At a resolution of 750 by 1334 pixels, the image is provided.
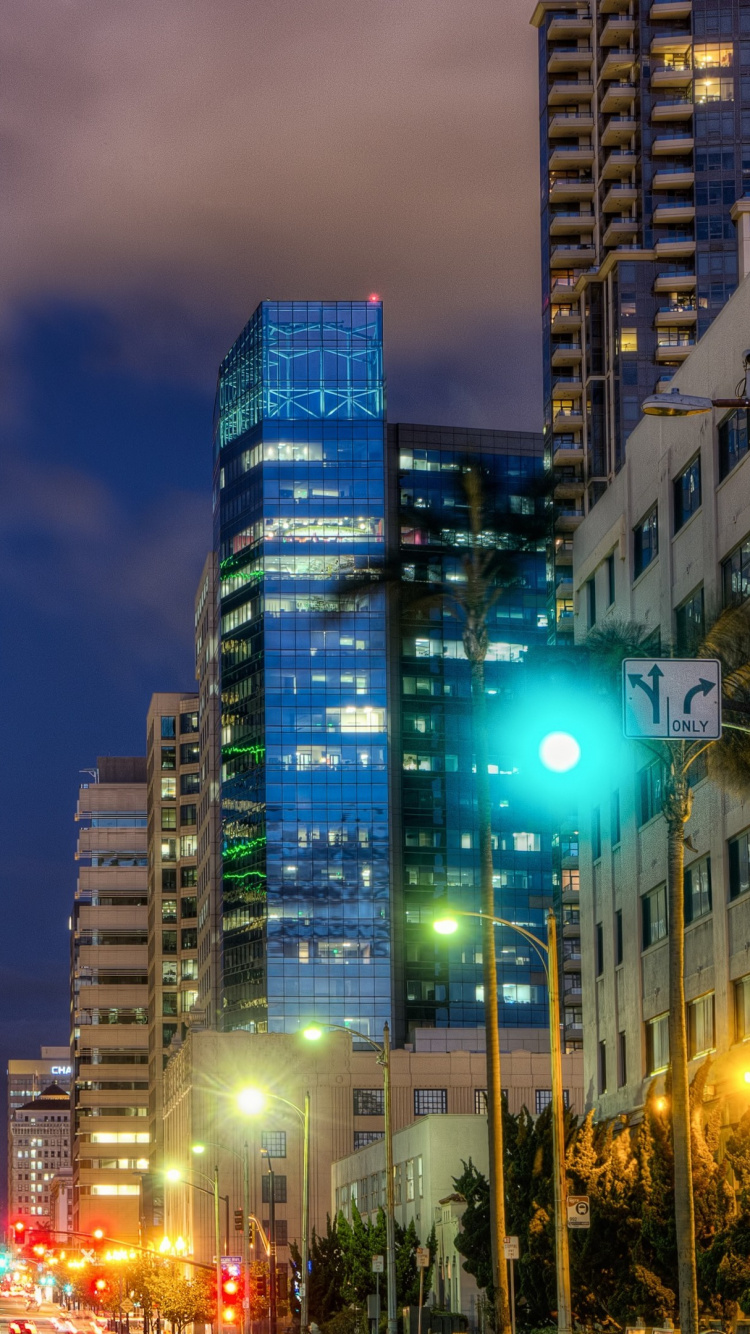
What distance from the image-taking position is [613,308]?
152750 mm

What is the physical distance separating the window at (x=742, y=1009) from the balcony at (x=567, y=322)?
11157 cm

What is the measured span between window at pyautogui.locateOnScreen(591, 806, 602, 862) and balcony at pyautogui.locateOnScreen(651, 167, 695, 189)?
93094 mm

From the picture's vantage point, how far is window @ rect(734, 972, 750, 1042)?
50.8 metres

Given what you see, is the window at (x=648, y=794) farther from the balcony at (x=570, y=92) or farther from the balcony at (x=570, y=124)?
the balcony at (x=570, y=92)

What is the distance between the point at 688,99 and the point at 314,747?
208 ft

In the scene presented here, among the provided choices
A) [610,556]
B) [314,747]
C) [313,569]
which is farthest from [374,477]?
[610,556]

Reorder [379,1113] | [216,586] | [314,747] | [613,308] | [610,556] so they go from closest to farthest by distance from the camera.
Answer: [610,556]
[379,1113]
[613,308]
[314,747]
[216,586]

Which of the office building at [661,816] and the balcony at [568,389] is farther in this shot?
the balcony at [568,389]

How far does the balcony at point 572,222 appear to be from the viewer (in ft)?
522

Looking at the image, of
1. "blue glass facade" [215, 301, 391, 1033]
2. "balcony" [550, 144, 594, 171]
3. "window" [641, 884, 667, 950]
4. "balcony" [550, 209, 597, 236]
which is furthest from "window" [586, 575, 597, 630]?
"blue glass facade" [215, 301, 391, 1033]

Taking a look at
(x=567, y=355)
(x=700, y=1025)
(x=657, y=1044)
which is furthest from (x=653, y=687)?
(x=567, y=355)

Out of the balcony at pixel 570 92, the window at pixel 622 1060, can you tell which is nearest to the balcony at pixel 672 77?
the balcony at pixel 570 92

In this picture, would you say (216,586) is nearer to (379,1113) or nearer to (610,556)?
(379,1113)

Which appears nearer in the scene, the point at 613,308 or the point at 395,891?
the point at 613,308
